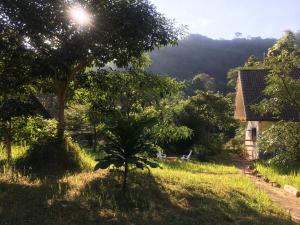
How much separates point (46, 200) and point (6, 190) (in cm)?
96

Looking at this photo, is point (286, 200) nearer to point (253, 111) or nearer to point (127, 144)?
point (127, 144)

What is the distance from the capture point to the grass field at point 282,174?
14.8 meters

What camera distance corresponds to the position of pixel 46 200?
8508 mm

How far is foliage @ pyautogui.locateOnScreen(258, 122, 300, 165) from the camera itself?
16.7 metres

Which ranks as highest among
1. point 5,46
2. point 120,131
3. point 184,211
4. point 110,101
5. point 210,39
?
point 210,39

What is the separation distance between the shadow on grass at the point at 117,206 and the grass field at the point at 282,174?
17.2 ft

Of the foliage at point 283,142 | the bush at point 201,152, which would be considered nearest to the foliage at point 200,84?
the bush at point 201,152

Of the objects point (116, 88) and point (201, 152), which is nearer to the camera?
point (116, 88)

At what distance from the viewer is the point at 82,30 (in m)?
10.6

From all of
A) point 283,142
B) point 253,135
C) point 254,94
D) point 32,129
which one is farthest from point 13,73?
point 253,135

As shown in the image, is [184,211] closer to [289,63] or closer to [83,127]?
[289,63]

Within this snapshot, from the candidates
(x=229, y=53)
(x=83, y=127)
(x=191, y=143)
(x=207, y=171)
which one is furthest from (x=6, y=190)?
(x=229, y=53)

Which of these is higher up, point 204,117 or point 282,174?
point 204,117

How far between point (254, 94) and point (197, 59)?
6084 centimetres
